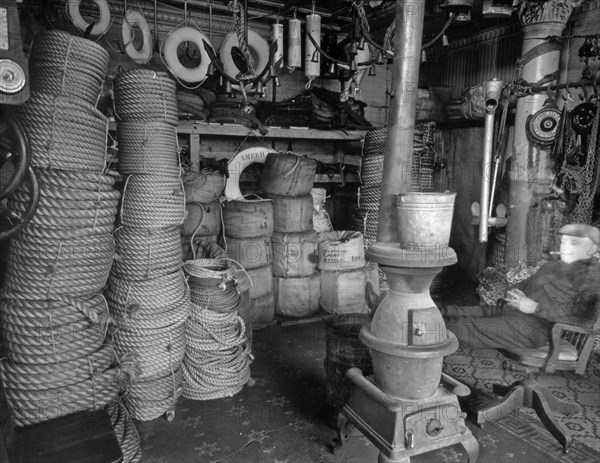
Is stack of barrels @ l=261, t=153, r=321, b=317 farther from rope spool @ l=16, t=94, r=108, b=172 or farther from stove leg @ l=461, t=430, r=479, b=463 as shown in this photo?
stove leg @ l=461, t=430, r=479, b=463

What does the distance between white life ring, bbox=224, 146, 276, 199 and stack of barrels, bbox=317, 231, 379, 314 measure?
46.7 inches

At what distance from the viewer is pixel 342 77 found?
258 inches

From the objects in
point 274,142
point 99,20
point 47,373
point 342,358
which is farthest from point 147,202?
point 274,142

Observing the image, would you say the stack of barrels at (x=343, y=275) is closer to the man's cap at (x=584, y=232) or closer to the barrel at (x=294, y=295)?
the barrel at (x=294, y=295)

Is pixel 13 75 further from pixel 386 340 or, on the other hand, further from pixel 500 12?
pixel 500 12

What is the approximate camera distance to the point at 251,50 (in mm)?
5941

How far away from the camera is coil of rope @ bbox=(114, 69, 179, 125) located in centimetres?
337

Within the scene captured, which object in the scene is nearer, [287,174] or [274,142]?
[287,174]

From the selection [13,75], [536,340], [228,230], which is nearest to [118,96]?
[13,75]

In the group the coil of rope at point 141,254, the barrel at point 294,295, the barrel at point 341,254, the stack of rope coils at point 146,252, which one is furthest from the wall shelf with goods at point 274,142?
the coil of rope at point 141,254

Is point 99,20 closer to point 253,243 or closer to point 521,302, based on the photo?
point 253,243

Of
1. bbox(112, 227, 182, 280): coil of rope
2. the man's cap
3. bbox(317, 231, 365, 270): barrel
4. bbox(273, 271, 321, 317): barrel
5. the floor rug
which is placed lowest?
the floor rug

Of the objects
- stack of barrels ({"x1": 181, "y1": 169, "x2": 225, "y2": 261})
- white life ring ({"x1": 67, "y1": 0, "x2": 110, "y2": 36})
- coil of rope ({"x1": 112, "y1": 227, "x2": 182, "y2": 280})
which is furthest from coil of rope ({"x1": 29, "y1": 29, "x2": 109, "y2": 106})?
white life ring ({"x1": 67, "y1": 0, "x2": 110, "y2": 36})

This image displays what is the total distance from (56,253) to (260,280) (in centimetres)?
273
